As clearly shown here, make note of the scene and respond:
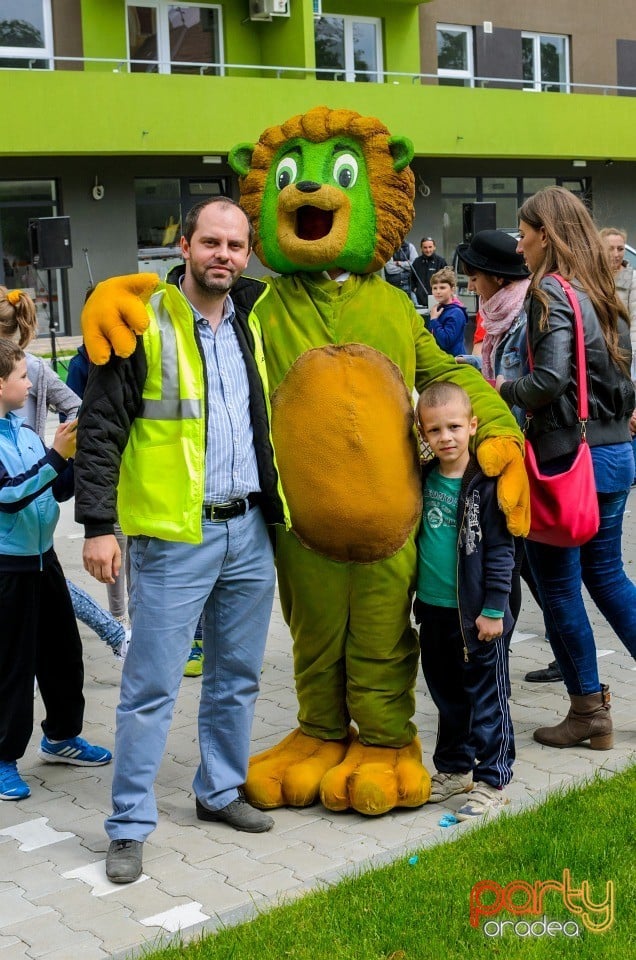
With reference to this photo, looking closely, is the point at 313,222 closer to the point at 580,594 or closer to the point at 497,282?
the point at 497,282

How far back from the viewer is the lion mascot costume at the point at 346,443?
173 inches

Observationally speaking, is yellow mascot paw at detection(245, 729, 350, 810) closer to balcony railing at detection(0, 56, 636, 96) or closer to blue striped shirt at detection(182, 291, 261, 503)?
blue striped shirt at detection(182, 291, 261, 503)

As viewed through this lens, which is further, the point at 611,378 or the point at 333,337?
the point at 611,378

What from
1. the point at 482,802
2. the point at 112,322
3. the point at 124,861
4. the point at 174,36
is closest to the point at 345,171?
the point at 112,322

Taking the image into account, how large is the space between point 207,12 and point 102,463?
22.4 meters

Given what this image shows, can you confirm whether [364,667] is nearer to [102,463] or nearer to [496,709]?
[496,709]

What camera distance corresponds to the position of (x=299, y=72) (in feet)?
78.0

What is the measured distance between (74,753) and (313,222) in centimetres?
233

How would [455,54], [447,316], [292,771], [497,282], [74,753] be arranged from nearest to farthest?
[292,771] → [74,753] → [497,282] → [447,316] → [455,54]

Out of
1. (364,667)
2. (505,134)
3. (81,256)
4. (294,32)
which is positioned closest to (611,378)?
(364,667)

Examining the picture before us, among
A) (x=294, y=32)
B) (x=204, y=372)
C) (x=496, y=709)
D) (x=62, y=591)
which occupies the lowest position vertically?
(x=496, y=709)

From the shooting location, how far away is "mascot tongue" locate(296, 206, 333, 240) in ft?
15.0

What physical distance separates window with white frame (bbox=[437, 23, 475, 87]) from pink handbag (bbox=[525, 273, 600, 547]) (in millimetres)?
23788

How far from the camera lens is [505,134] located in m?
26.0
